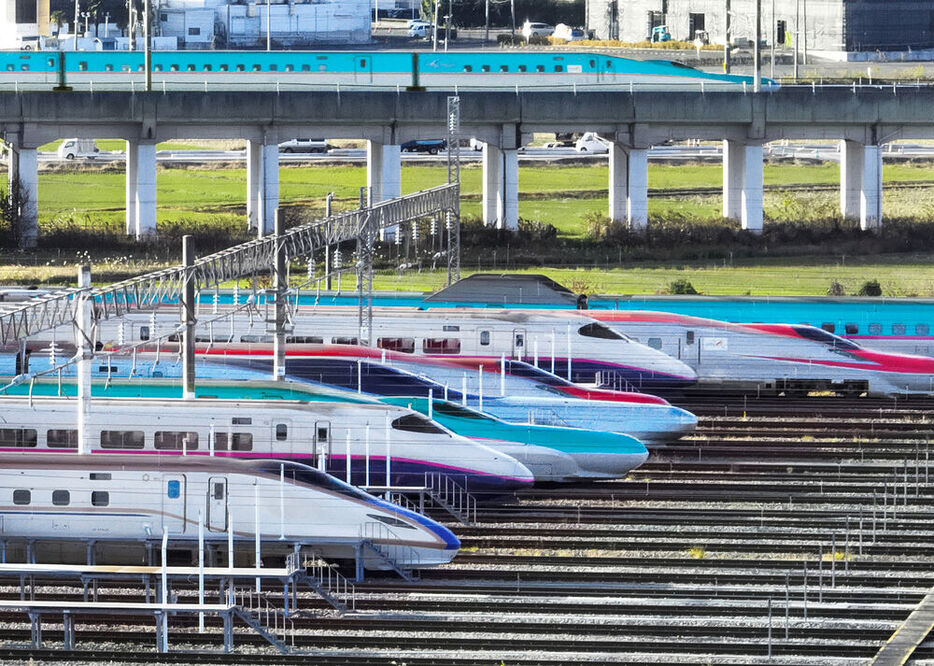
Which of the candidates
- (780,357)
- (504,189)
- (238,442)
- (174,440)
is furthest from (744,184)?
(174,440)

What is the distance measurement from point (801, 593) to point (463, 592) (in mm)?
5668

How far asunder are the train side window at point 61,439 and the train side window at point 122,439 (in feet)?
1.93

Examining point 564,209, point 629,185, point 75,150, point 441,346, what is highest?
point 75,150

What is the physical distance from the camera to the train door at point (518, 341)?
52.1 meters

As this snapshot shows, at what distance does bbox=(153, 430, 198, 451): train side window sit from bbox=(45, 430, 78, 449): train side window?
154cm

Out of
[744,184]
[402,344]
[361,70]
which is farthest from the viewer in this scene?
[361,70]

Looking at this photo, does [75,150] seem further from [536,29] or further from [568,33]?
[536,29]

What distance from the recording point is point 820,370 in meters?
53.4

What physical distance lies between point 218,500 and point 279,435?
4.66 meters

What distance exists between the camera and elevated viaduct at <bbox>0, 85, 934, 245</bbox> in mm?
76188

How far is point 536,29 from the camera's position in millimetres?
155625

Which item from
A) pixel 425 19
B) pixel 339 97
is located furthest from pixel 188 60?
pixel 425 19

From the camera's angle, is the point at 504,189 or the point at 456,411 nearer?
the point at 456,411

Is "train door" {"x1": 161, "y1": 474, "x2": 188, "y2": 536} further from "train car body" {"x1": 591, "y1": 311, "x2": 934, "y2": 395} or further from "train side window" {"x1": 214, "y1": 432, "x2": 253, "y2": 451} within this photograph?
"train car body" {"x1": 591, "y1": 311, "x2": 934, "y2": 395}
